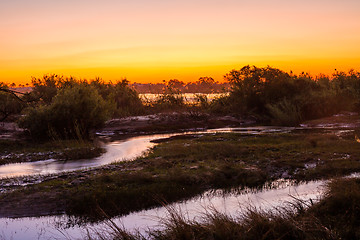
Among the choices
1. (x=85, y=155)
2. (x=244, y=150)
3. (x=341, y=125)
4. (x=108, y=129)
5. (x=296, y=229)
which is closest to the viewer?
(x=296, y=229)

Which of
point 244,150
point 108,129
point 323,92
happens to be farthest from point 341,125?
point 108,129

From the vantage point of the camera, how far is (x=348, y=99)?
38.6 m

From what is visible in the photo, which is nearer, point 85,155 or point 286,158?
point 286,158

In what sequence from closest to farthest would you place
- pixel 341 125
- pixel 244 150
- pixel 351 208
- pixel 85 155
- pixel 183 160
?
pixel 351 208
pixel 183 160
pixel 244 150
pixel 85 155
pixel 341 125

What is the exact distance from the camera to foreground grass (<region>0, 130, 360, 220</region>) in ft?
38.3

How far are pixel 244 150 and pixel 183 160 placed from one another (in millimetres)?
3260

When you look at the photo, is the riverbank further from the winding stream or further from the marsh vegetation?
the winding stream

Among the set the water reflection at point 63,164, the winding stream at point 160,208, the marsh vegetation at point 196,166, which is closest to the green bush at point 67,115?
the marsh vegetation at point 196,166

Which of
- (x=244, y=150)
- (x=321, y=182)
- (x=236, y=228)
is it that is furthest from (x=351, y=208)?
(x=244, y=150)

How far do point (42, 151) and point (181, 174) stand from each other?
10100mm

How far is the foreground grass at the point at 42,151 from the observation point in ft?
62.4

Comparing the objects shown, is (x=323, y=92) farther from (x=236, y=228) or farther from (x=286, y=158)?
(x=236, y=228)

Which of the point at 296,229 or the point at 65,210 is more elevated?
the point at 296,229

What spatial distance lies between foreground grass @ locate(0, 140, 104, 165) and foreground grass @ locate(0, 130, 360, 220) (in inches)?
141
